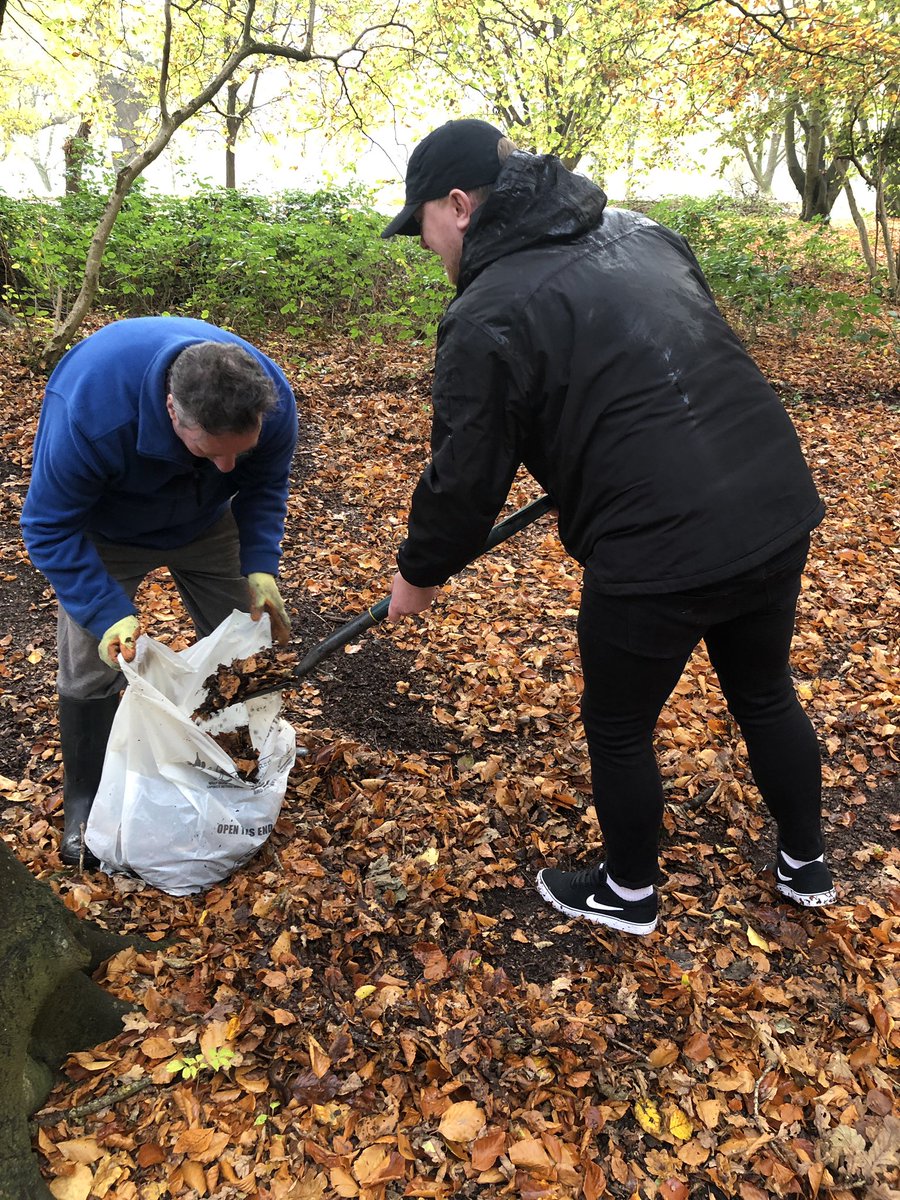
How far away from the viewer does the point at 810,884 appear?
2.20 meters

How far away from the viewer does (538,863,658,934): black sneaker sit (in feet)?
7.05

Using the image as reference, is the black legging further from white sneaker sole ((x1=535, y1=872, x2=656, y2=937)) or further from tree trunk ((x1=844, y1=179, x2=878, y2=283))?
tree trunk ((x1=844, y1=179, x2=878, y2=283))

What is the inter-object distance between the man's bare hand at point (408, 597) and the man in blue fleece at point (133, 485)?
0.55 m

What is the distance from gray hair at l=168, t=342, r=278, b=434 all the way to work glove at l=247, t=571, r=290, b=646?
2.48 feet

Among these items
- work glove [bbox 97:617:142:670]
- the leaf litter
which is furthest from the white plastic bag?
the leaf litter

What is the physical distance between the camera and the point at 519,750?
9.89 feet

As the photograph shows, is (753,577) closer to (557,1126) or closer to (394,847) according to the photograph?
(557,1126)

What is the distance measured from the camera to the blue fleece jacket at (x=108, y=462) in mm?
2010

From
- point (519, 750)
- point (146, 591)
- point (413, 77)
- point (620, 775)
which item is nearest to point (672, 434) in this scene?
point (620, 775)

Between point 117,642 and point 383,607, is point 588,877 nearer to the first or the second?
point 383,607

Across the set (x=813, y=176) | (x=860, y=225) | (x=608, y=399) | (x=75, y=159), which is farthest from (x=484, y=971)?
(x=813, y=176)

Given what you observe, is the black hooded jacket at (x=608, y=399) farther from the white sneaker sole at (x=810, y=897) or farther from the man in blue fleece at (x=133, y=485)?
the white sneaker sole at (x=810, y=897)

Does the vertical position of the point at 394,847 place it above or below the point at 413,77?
below

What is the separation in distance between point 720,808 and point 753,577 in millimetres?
1375
